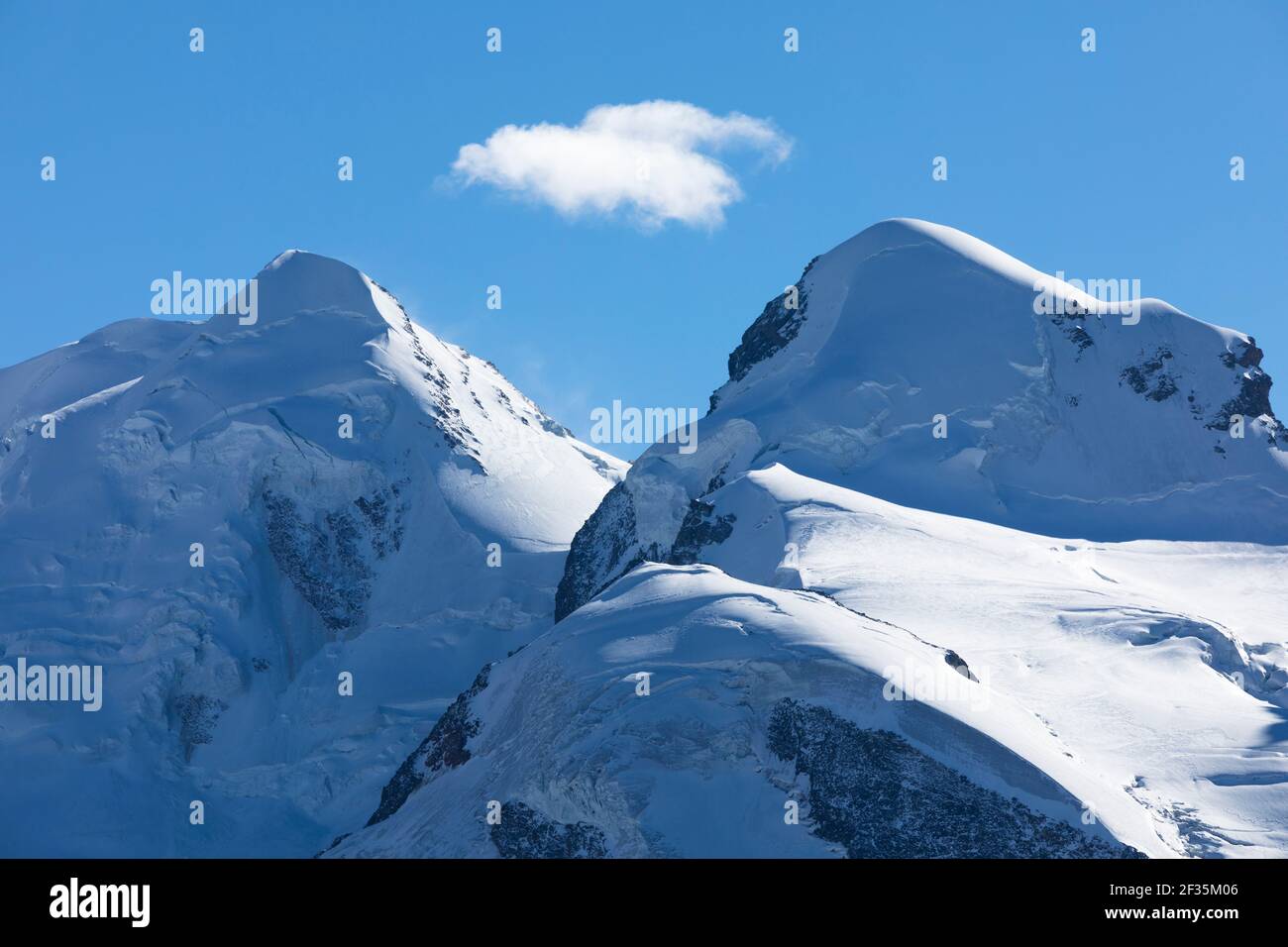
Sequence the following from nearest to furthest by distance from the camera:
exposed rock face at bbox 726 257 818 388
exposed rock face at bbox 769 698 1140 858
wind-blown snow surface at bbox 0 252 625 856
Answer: exposed rock face at bbox 769 698 1140 858
wind-blown snow surface at bbox 0 252 625 856
exposed rock face at bbox 726 257 818 388

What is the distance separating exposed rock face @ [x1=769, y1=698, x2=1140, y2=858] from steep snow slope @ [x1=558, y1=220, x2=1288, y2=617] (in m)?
53.2

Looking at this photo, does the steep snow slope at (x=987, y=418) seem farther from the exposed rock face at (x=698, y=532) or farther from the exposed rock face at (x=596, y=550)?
the exposed rock face at (x=698, y=532)

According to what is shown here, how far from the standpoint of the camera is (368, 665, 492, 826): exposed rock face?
9075 centimetres

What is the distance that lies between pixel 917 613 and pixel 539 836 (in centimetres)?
3039

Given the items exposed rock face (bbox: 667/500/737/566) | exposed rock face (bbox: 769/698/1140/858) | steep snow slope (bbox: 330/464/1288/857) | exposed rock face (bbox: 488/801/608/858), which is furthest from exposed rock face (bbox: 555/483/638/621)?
exposed rock face (bbox: 769/698/1140/858)

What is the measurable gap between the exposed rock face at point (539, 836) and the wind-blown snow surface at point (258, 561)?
56027mm

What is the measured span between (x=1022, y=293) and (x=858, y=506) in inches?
1351

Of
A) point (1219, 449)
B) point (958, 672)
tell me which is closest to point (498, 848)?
point (958, 672)

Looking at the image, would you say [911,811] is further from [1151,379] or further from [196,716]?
[196,716]

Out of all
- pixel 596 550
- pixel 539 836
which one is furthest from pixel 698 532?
pixel 539 836

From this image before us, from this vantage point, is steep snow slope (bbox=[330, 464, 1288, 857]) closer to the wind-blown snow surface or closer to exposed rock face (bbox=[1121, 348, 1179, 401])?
exposed rock face (bbox=[1121, 348, 1179, 401])

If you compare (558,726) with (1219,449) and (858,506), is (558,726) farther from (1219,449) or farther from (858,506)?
(1219,449)

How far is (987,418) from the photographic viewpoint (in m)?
136

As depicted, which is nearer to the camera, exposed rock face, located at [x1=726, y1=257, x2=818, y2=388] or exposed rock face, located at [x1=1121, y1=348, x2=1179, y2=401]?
exposed rock face, located at [x1=1121, y1=348, x2=1179, y2=401]
